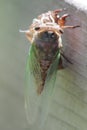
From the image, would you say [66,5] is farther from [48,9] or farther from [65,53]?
[48,9]

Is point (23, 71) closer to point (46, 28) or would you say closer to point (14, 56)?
point (14, 56)

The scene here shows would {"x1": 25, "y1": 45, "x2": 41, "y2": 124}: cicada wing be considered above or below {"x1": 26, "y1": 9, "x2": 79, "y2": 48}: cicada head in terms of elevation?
below

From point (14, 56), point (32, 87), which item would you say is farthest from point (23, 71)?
point (32, 87)

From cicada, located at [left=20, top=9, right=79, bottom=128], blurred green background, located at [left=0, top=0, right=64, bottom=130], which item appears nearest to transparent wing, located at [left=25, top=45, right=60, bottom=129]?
cicada, located at [left=20, top=9, right=79, bottom=128]

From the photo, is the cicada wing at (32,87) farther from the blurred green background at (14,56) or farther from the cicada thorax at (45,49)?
the blurred green background at (14,56)

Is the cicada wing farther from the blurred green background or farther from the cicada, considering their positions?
the blurred green background

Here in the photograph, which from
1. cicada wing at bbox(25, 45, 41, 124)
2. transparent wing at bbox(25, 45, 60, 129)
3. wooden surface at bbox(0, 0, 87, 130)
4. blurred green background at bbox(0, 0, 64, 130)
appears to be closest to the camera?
wooden surface at bbox(0, 0, 87, 130)

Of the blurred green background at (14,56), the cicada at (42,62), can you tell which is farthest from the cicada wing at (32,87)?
the blurred green background at (14,56)

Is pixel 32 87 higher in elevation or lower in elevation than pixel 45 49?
lower
